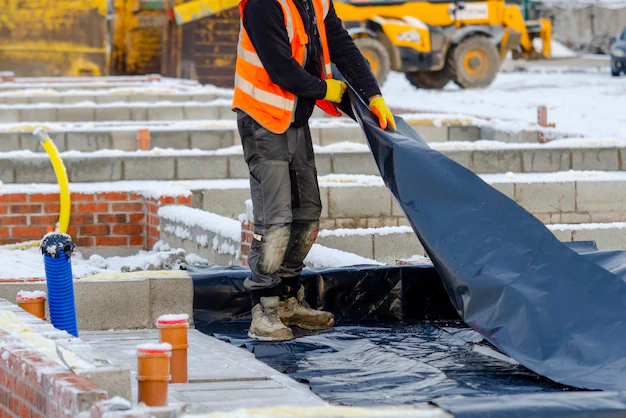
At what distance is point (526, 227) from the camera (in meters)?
4.84

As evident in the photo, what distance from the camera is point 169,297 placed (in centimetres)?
548

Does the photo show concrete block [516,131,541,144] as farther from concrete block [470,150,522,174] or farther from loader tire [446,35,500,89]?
loader tire [446,35,500,89]

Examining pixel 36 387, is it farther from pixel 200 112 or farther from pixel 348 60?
pixel 200 112

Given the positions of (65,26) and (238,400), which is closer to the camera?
(238,400)

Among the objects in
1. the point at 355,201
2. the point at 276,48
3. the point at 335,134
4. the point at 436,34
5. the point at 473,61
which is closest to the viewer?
the point at 276,48

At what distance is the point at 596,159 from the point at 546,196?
2070 millimetres

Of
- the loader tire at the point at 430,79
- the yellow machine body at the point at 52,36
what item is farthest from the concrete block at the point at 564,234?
the loader tire at the point at 430,79

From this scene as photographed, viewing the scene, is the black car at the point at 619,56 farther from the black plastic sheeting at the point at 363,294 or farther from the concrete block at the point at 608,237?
the black plastic sheeting at the point at 363,294

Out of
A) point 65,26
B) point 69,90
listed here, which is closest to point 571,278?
point 69,90

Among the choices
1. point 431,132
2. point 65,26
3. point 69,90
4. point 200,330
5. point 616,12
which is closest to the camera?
point 200,330

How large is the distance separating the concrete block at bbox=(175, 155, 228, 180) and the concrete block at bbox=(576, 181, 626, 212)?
3280mm

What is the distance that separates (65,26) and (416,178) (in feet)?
69.6

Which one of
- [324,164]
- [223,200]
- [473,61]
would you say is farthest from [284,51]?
[473,61]

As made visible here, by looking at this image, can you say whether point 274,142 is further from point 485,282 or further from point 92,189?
point 92,189
